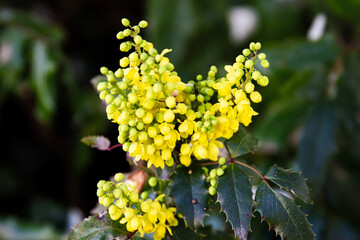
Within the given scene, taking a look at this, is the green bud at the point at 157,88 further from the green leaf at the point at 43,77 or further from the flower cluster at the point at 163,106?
the green leaf at the point at 43,77

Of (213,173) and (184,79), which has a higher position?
(184,79)

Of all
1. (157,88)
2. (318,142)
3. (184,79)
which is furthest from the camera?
(184,79)

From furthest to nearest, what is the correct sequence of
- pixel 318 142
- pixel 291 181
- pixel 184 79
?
pixel 184 79
pixel 318 142
pixel 291 181

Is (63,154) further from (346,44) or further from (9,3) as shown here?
(346,44)

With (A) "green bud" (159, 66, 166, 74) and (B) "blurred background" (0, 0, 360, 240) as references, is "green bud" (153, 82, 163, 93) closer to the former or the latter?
(A) "green bud" (159, 66, 166, 74)

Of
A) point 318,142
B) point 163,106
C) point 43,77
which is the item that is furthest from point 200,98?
point 43,77

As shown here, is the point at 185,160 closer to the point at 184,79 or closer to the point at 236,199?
the point at 236,199

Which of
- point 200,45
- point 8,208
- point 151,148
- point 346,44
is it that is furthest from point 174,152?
point 8,208
